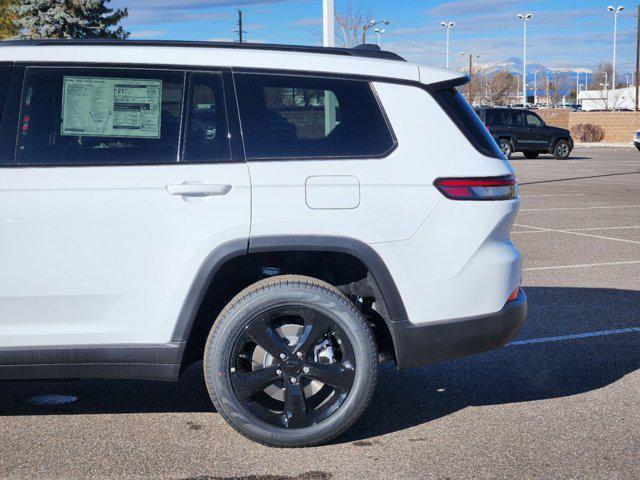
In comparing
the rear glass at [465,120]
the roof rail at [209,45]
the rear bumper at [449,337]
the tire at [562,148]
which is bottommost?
the rear bumper at [449,337]

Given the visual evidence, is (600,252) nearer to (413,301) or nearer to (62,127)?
(413,301)

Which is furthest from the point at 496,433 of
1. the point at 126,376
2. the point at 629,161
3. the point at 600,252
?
the point at 629,161

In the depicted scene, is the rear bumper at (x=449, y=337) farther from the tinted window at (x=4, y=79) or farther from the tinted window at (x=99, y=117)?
the tinted window at (x=4, y=79)

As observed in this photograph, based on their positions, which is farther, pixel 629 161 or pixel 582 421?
pixel 629 161

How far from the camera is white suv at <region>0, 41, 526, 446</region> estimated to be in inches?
167

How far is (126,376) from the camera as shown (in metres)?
4.35

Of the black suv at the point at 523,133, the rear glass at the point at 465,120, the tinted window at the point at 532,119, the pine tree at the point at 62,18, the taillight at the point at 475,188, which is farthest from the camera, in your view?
the pine tree at the point at 62,18

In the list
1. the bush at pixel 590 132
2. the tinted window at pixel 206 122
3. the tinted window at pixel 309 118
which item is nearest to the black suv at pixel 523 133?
the bush at pixel 590 132

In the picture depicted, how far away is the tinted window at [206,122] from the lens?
4352mm

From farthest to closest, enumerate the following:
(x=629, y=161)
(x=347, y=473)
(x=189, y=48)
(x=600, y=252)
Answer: (x=629, y=161) < (x=600, y=252) < (x=189, y=48) < (x=347, y=473)

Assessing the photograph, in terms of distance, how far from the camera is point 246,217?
4266 millimetres

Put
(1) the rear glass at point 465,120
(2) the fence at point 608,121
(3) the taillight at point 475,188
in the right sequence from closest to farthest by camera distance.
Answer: (3) the taillight at point 475,188 < (1) the rear glass at point 465,120 < (2) the fence at point 608,121

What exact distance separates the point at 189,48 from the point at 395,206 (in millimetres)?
1237

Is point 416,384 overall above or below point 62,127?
below
